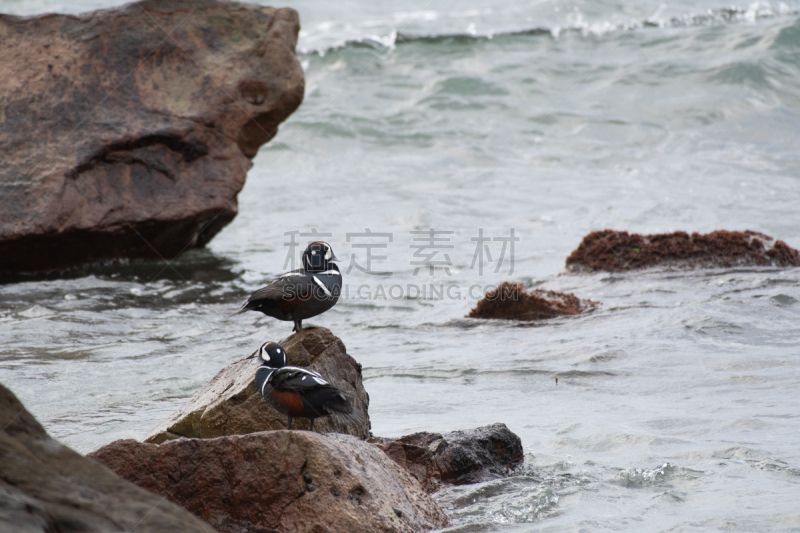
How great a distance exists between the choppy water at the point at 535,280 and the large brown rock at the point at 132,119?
64 centimetres

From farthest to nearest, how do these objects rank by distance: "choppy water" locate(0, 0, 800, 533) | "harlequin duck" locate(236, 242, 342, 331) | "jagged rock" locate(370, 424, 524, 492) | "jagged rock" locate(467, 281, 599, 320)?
1. "jagged rock" locate(467, 281, 599, 320)
2. "harlequin duck" locate(236, 242, 342, 331)
3. "choppy water" locate(0, 0, 800, 533)
4. "jagged rock" locate(370, 424, 524, 492)

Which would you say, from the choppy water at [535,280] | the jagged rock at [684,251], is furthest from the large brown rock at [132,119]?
the jagged rock at [684,251]

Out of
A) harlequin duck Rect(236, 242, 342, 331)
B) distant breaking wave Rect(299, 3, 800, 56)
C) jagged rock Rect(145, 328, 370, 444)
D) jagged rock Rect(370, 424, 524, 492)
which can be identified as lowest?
jagged rock Rect(370, 424, 524, 492)

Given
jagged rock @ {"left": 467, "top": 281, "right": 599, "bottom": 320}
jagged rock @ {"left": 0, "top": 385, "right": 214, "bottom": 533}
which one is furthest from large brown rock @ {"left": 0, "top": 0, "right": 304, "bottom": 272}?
jagged rock @ {"left": 0, "top": 385, "right": 214, "bottom": 533}

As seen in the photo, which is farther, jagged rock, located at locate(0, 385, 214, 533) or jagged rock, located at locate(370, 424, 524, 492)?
jagged rock, located at locate(370, 424, 524, 492)

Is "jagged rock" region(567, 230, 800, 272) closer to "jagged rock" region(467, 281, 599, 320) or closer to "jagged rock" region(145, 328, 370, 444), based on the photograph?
"jagged rock" region(467, 281, 599, 320)

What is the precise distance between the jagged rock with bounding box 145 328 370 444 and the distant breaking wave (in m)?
16.5

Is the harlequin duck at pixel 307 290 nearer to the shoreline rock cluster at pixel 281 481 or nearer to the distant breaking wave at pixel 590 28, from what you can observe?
the shoreline rock cluster at pixel 281 481

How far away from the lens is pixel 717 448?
13.6ft

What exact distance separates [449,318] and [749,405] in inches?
127

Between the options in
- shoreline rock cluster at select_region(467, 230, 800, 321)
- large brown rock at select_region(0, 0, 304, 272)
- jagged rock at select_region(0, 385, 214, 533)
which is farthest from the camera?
shoreline rock cluster at select_region(467, 230, 800, 321)

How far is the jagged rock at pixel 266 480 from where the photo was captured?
10.0 ft

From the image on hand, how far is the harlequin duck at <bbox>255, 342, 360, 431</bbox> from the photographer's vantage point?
3568mm

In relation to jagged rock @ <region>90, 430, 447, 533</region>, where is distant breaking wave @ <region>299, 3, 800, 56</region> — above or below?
above
